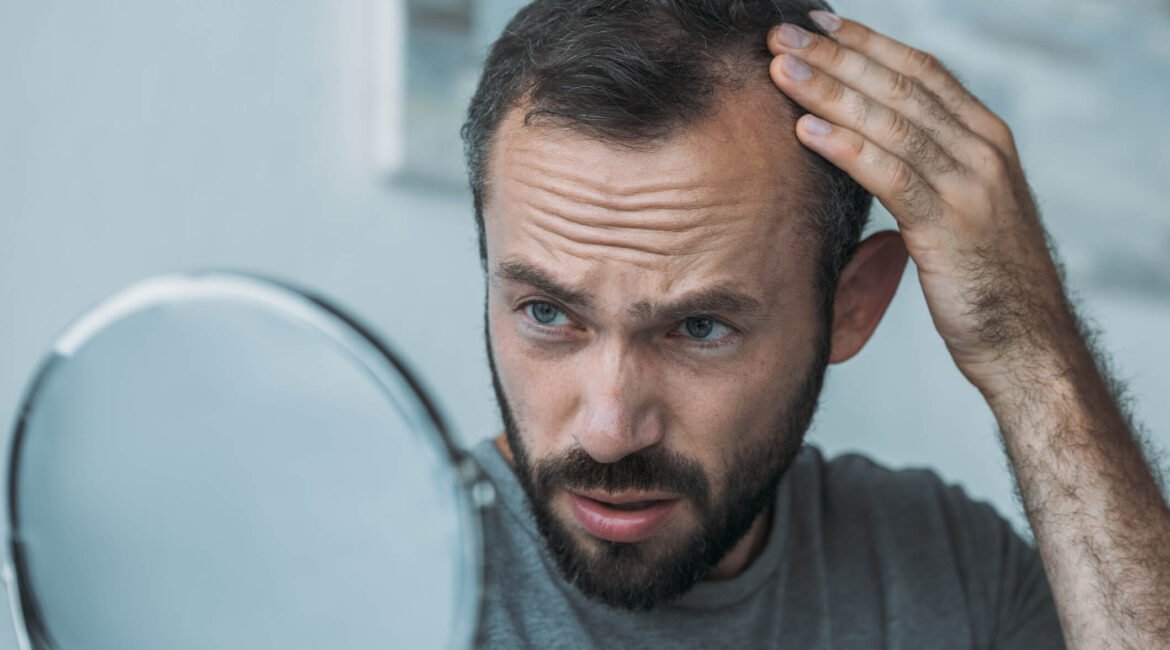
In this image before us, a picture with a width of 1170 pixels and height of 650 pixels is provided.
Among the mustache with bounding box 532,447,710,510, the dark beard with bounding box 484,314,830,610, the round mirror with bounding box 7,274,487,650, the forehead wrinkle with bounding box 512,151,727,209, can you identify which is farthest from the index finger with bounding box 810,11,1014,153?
the round mirror with bounding box 7,274,487,650

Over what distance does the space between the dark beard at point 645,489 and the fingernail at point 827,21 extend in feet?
1.24

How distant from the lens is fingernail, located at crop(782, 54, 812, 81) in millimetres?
1190

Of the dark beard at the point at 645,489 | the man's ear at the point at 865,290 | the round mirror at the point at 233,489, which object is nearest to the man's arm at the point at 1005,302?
the man's ear at the point at 865,290

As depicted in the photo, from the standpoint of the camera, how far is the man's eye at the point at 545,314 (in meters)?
1.19

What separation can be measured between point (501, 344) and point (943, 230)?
46cm

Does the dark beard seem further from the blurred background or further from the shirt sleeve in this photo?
the blurred background

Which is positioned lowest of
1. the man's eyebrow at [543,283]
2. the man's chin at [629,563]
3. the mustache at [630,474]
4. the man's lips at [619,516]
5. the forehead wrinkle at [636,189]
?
the man's chin at [629,563]

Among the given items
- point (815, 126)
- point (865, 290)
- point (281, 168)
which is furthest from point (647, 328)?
point (281, 168)

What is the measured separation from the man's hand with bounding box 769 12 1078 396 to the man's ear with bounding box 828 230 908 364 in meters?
0.11

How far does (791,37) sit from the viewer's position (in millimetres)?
1215

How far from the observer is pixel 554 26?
126 cm

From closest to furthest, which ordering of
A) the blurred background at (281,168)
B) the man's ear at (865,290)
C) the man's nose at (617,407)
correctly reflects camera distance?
the man's nose at (617,407) → the man's ear at (865,290) → the blurred background at (281,168)

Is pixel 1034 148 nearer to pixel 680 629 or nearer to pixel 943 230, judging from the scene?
pixel 943 230

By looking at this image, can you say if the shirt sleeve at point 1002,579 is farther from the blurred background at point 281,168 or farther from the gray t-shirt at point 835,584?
the blurred background at point 281,168
